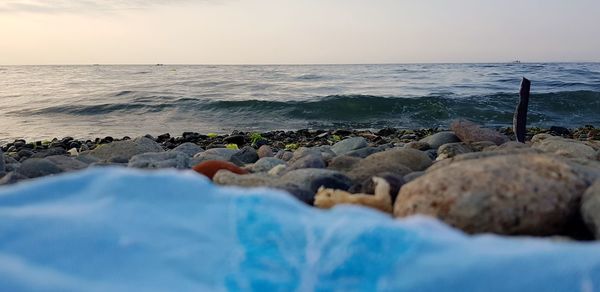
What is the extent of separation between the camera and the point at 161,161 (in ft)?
10.5

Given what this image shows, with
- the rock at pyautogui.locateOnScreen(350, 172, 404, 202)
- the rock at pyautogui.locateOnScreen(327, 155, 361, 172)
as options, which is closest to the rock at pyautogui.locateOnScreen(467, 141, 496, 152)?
the rock at pyautogui.locateOnScreen(327, 155, 361, 172)

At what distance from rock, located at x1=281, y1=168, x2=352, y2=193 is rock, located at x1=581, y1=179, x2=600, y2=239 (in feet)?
3.18

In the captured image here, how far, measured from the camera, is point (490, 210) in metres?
1.35

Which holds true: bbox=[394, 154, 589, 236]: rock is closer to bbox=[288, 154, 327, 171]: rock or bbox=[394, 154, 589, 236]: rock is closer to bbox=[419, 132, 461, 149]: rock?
bbox=[288, 154, 327, 171]: rock

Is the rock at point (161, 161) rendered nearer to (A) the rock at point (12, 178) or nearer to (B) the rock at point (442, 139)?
(A) the rock at point (12, 178)

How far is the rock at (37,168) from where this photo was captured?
2.88 metres

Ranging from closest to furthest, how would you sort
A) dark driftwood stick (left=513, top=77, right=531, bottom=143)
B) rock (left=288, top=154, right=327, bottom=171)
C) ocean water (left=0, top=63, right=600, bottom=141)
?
1. rock (left=288, top=154, right=327, bottom=171)
2. dark driftwood stick (left=513, top=77, right=531, bottom=143)
3. ocean water (left=0, top=63, right=600, bottom=141)

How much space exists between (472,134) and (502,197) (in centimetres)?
294

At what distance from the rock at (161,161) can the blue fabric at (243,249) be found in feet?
5.60

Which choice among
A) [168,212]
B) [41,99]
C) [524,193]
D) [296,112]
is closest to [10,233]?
[168,212]

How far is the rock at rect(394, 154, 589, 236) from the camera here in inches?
53.4

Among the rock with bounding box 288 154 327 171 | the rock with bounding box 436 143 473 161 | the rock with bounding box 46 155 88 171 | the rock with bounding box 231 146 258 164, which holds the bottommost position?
the rock with bounding box 231 146 258 164

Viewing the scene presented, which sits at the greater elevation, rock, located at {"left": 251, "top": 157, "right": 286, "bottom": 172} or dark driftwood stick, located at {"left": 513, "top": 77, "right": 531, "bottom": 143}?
dark driftwood stick, located at {"left": 513, "top": 77, "right": 531, "bottom": 143}

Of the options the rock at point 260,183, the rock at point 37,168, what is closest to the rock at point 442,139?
the rock at point 260,183
